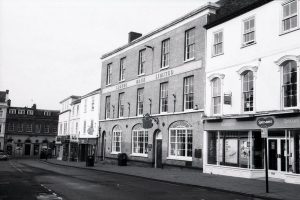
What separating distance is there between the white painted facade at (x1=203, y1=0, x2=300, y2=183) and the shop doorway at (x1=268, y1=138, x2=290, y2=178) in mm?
109

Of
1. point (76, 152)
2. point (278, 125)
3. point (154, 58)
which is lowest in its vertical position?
point (76, 152)

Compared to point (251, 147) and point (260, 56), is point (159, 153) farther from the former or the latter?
point (260, 56)

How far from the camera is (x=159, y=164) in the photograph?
93.9 ft

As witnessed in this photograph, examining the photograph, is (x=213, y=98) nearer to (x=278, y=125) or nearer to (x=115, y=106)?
(x=278, y=125)

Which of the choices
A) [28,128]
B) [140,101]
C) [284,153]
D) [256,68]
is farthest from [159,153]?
[28,128]

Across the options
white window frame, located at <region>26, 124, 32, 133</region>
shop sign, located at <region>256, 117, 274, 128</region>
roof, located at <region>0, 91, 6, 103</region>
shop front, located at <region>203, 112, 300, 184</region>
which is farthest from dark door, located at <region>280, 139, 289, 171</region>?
roof, located at <region>0, 91, 6, 103</region>

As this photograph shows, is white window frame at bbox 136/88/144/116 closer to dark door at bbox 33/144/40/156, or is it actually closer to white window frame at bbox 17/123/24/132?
dark door at bbox 33/144/40/156

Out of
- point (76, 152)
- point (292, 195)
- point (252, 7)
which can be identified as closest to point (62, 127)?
point (76, 152)

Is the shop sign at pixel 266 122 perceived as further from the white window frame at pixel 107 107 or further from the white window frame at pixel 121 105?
the white window frame at pixel 107 107

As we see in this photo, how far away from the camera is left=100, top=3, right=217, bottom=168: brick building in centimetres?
2497

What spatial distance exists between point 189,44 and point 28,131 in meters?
67.0

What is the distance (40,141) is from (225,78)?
233 ft

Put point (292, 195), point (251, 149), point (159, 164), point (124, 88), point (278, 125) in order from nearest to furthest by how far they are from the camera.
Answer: point (292, 195)
point (278, 125)
point (251, 149)
point (159, 164)
point (124, 88)

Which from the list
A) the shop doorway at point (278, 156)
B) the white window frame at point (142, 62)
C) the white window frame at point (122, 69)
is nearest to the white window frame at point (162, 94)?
the white window frame at point (142, 62)
